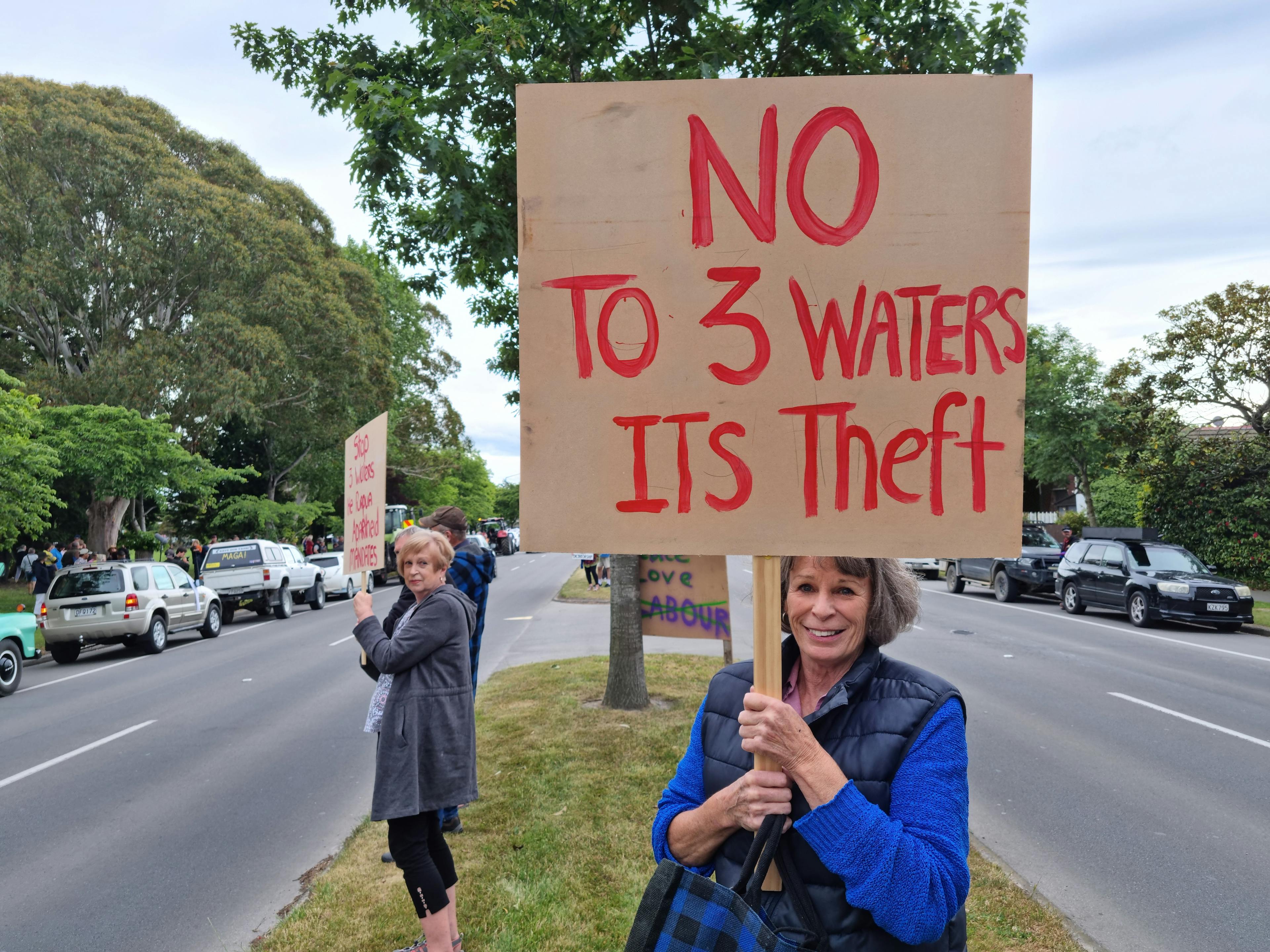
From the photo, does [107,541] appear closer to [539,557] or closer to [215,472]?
[215,472]

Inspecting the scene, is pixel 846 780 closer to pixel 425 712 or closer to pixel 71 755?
pixel 425 712

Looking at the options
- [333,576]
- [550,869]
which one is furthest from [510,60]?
[333,576]

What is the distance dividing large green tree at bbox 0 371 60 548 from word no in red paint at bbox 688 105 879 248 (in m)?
15.9

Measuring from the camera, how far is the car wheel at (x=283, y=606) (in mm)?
20578

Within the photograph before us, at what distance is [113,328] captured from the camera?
26969mm

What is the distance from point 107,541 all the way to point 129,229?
359 inches

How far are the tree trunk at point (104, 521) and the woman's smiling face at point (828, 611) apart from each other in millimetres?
28920

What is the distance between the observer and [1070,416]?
102 feet

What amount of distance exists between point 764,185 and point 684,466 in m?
0.59

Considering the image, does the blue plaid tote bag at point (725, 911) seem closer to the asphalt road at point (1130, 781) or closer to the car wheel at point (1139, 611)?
the asphalt road at point (1130, 781)

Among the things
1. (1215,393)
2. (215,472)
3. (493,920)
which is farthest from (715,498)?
(1215,393)

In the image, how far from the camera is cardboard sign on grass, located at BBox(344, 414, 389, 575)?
384 centimetres

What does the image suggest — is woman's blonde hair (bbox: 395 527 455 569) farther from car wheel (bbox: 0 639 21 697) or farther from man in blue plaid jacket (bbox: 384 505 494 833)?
car wheel (bbox: 0 639 21 697)

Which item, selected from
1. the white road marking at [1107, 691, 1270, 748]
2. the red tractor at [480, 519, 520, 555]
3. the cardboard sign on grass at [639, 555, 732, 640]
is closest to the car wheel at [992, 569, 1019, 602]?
the white road marking at [1107, 691, 1270, 748]
